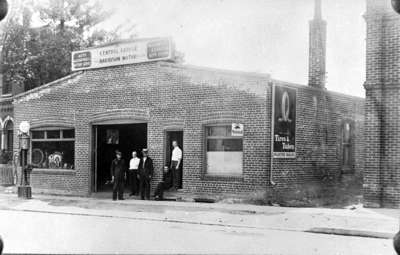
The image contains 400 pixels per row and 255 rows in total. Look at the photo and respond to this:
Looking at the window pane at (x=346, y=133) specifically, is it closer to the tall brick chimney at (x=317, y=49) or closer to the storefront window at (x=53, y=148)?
the tall brick chimney at (x=317, y=49)

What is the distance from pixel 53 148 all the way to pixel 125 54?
5.33m

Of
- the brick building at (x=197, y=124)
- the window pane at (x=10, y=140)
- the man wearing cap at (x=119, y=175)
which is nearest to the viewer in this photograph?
the brick building at (x=197, y=124)

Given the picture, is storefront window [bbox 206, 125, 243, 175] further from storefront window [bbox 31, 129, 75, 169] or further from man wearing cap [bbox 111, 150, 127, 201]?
storefront window [bbox 31, 129, 75, 169]

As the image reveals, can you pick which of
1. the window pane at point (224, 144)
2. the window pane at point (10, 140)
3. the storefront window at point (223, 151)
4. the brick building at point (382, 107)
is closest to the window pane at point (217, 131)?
the storefront window at point (223, 151)

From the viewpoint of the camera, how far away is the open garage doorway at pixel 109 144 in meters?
21.4

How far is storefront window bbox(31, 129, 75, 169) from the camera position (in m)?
22.0

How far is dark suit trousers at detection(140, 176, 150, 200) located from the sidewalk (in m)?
0.45

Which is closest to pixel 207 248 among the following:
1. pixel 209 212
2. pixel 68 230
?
pixel 68 230

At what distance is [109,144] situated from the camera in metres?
22.2

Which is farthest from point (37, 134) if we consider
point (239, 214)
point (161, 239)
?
point (161, 239)

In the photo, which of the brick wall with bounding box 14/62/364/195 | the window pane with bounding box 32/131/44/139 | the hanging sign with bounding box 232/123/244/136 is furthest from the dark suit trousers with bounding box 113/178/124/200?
the window pane with bounding box 32/131/44/139

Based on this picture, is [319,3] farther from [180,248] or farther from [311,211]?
[180,248]

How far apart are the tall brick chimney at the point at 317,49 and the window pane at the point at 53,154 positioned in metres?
10.1

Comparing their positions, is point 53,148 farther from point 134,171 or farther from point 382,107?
point 382,107
